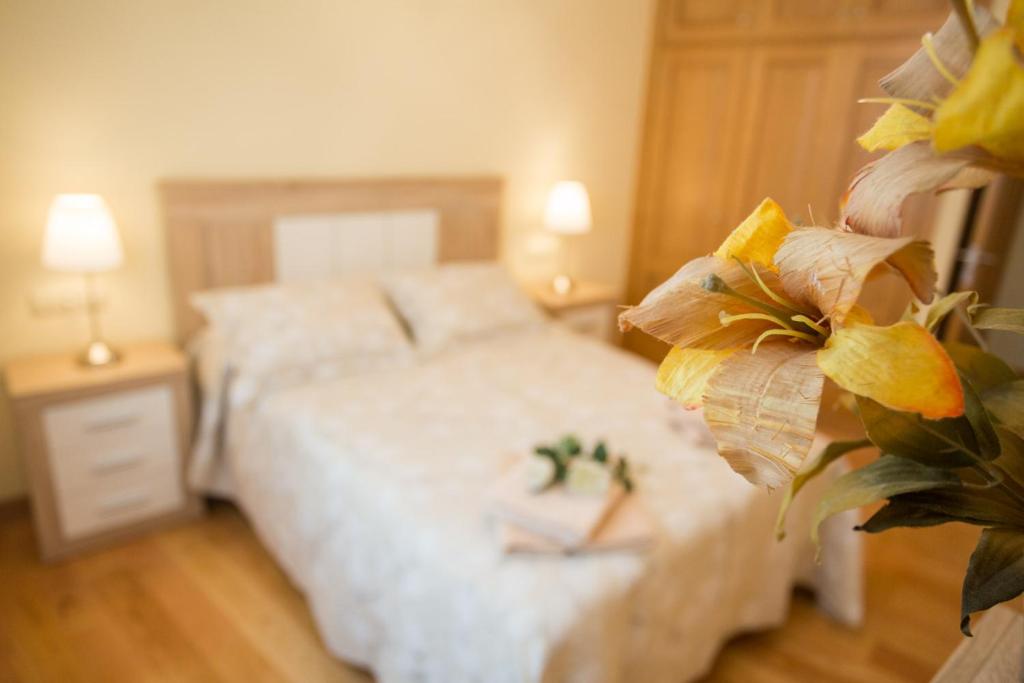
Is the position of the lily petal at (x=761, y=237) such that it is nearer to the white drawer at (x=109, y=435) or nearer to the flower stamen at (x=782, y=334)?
the flower stamen at (x=782, y=334)

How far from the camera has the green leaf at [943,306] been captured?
37 cm

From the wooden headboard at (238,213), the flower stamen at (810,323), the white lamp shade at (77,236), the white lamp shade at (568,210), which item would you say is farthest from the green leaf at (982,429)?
the white lamp shade at (568,210)

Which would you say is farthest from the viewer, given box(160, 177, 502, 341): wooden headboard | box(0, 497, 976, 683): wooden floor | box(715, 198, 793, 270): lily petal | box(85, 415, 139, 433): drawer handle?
box(160, 177, 502, 341): wooden headboard

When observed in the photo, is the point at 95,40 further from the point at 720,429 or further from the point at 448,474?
the point at 720,429

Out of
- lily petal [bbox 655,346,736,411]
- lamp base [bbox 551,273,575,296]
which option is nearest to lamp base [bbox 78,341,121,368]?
lamp base [bbox 551,273,575,296]

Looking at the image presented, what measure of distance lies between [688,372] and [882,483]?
14cm

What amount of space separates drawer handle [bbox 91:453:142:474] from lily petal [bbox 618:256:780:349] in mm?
2369

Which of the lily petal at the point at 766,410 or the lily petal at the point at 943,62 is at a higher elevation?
the lily petal at the point at 943,62

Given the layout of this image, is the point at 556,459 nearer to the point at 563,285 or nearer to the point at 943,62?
the point at 943,62

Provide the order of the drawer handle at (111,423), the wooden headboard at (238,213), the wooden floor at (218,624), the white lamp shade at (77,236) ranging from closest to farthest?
the wooden floor at (218,624) < the white lamp shade at (77,236) < the drawer handle at (111,423) < the wooden headboard at (238,213)

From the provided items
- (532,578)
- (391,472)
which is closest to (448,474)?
(391,472)

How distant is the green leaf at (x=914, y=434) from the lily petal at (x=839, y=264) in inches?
2.9

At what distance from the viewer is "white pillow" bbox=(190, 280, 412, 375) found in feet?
7.55

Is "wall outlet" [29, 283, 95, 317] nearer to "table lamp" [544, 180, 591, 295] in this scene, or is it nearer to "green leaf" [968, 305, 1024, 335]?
"table lamp" [544, 180, 591, 295]
